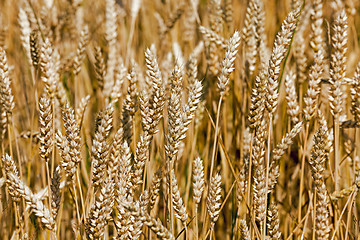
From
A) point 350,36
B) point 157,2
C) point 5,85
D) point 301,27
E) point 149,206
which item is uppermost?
point 157,2

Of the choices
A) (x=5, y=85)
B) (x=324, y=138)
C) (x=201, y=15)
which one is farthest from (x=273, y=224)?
(x=201, y=15)

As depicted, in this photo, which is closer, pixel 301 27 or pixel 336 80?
pixel 336 80

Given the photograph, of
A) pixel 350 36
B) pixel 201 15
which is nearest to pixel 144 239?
pixel 201 15

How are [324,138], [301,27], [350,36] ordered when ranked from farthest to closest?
[350,36] → [301,27] → [324,138]

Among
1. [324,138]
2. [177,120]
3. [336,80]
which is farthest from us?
[336,80]

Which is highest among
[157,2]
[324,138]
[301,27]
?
[157,2]

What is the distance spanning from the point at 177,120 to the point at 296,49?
818 mm

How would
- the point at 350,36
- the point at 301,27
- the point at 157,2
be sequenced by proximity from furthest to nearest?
the point at 157,2
the point at 350,36
the point at 301,27

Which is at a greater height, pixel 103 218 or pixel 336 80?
pixel 336 80

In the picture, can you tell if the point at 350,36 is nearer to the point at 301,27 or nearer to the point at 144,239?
the point at 301,27

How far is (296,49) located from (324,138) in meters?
0.59

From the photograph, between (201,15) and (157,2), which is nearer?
(201,15)

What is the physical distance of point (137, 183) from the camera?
102cm

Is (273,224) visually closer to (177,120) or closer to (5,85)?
(177,120)
